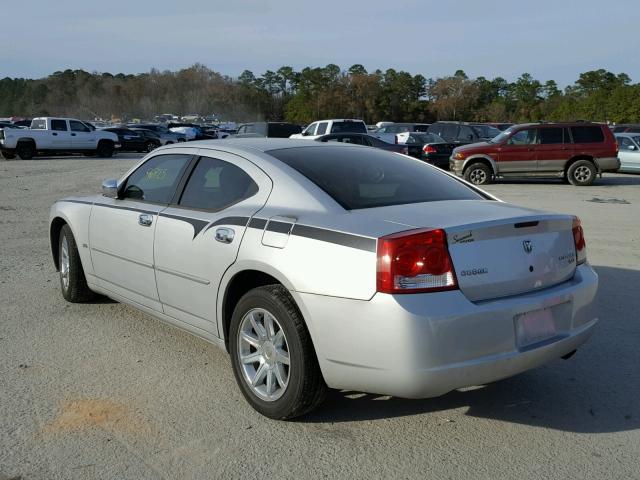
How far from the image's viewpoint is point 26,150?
95.0ft

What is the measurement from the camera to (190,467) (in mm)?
3273

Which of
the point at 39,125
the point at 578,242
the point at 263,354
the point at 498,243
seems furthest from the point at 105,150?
the point at 498,243

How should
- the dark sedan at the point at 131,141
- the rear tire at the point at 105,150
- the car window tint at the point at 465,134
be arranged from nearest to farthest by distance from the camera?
the car window tint at the point at 465,134
the rear tire at the point at 105,150
the dark sedan at the point at 131,141

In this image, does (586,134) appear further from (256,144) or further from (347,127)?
(256,144)

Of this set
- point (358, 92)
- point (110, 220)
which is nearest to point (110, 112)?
point (358, 92)

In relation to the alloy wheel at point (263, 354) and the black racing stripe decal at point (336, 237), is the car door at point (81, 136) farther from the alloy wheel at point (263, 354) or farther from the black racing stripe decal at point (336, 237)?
the black racing stripe decal at point (336, 237)

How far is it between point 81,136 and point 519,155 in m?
20.3

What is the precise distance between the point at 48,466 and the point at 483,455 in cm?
216

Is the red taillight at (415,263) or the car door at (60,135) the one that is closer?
the red taillight at (415,263)

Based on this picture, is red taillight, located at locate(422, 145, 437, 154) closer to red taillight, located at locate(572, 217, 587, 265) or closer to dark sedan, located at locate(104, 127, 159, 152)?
red taillight, located at locate(572, 217, 587, 265)

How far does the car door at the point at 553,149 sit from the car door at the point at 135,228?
623 inches

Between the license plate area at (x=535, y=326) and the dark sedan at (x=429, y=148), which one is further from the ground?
Answer: the license plate area at (x=535, y=326)

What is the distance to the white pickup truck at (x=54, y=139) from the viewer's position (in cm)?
2853

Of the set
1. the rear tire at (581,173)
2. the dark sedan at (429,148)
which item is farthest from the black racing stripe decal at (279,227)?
the dark sedan at (429,148)
